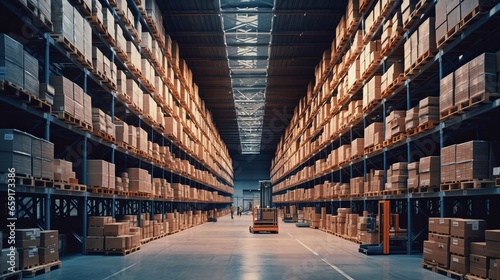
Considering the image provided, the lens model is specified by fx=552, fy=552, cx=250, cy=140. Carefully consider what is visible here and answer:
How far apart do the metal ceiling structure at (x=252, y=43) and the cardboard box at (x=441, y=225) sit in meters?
10.5

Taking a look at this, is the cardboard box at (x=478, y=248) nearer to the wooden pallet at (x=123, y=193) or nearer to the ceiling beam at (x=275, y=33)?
the wooden pallet at (x=123, y=193)

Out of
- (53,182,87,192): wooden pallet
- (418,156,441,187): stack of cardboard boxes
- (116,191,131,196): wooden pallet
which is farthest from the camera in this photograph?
(116,191,131,196): wooden pallet

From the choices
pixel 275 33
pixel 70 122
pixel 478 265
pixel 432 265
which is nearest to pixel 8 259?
pixel 70 122

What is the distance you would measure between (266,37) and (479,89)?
571 inches

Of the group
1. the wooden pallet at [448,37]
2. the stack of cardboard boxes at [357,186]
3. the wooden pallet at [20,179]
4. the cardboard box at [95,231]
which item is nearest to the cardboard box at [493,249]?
the wooden pallet at [448,37]

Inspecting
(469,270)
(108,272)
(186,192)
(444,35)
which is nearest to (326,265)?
(469,270)

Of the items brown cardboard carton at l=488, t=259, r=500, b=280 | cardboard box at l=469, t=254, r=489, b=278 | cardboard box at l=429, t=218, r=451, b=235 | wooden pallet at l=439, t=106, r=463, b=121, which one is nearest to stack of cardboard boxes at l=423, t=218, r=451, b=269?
cardboard box at l=429, t=218, r=451, b=235

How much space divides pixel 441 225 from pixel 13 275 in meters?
6.73

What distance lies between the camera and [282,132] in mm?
48625

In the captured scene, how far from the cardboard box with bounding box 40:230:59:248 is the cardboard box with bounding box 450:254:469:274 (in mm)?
6563

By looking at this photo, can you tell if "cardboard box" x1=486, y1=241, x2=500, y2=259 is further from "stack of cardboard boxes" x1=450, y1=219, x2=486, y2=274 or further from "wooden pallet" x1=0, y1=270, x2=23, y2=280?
"wooden pallet" x1=0, y1=270, x2=23, y2=280

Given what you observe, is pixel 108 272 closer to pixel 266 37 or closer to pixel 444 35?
pixel 444 35

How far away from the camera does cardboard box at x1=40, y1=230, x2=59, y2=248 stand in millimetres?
9125

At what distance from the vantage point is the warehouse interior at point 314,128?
28.1 feet
